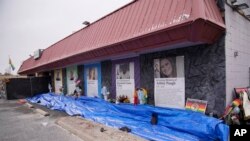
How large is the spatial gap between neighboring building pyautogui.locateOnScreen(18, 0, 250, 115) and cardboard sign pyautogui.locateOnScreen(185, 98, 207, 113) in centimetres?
14

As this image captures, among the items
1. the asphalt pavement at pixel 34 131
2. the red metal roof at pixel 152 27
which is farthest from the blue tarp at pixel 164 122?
the red metal roof at pixel 152 27

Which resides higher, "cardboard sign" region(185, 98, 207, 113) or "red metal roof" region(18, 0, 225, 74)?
"red metal roof" region(18, 0, 225, 74)

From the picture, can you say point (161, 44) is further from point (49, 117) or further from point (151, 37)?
point (49, 117)

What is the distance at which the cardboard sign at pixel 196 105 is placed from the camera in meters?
6.38

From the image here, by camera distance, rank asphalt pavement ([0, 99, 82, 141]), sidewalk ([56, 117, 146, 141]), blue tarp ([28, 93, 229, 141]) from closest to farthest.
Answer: blue tarp ([28, 93, 229, 141])
sidewalk ([56, 117, 146, 141])
asphalt pavement ([0, 99, 82, 141])

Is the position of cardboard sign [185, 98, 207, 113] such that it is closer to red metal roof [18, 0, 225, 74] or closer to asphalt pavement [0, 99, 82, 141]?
red metal roof [18, 0, 225, 74]

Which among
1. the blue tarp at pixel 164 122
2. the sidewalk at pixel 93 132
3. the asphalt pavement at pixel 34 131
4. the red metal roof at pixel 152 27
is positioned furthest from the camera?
the asphalt pavement at pixel 34 131

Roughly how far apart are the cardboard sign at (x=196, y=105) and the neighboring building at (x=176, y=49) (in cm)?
14

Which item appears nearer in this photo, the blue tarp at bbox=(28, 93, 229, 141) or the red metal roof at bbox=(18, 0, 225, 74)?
the blue tarp at bbox=(28, 93, 229, 141)

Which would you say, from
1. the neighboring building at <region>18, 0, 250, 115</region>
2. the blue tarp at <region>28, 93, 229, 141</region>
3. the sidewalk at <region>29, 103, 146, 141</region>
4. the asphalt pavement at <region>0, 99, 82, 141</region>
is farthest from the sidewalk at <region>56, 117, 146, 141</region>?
the neighboring building at <region>18, 0, 250, 115</region>

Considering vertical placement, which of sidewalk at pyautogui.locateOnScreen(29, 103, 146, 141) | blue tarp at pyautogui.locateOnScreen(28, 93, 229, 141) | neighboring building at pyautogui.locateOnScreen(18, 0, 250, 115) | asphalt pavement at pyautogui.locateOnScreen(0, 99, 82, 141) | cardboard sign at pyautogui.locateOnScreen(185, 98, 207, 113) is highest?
neighboring building at pyautogui.locateOnScreen(18, 0, 250, 115)

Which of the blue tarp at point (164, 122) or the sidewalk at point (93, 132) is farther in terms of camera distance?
the sidewalk at point (93, 132)

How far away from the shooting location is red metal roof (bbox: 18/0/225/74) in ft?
17.1

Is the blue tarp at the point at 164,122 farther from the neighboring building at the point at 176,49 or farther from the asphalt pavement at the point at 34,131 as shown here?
the asphalt pavement at the point at 34,131
